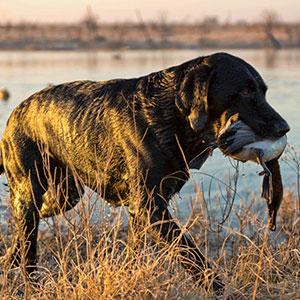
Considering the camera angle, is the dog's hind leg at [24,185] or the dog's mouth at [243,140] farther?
the dog's hind leg at [24,185]

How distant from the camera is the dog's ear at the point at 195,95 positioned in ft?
11.4

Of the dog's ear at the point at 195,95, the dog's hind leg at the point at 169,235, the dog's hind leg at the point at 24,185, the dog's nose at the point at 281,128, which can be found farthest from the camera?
the dog's hind leg at the point at 24,185

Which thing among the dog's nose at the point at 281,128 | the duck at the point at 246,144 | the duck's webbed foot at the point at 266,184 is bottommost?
the duck's webbed foot at the point at 266,184

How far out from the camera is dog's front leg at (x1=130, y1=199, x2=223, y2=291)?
3.60m

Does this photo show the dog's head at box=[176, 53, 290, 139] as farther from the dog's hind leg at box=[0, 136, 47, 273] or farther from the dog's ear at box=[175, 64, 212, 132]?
the dog's hind leg at box=[0, 136, 47, 273]

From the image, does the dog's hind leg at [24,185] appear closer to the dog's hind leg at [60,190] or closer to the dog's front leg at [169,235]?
the dog's hind leg at [60,190]

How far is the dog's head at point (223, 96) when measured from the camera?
136 inches

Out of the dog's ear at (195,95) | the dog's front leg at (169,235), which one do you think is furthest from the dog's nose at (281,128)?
the dog's front leg at (169,235)

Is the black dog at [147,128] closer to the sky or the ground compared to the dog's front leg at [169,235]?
closer to the sky

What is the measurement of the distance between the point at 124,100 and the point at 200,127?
2.14 ft

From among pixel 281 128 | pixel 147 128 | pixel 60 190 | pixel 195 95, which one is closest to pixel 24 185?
pixel 60 190

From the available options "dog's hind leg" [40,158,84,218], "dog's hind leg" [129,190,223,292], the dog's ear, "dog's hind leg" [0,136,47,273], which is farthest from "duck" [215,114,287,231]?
"dog's hind leg" [0,136,47,273]

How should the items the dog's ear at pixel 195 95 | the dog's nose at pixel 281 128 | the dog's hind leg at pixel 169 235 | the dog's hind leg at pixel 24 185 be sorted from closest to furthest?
the dog's nose at pixel 281 128 < the dog's ear at pixel 195 95 < the dog's hind leg at pixel 169 235 < the dog's hind leg at pixel 24 185

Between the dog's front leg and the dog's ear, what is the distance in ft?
1.86
